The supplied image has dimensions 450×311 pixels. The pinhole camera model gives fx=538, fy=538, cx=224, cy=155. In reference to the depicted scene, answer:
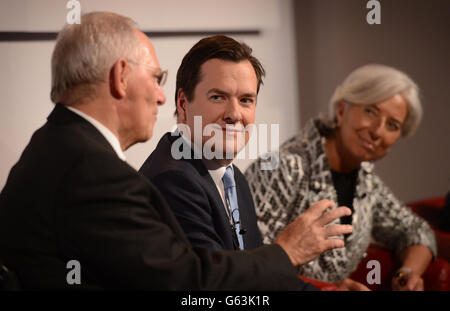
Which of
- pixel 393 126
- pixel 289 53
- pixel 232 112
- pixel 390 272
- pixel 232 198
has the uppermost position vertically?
pixel 289 53

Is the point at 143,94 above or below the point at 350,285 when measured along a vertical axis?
above

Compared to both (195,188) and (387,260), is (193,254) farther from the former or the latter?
(387,260)

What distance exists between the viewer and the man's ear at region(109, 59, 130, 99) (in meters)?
1.00

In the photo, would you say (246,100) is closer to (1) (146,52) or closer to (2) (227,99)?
(2) (227,99)

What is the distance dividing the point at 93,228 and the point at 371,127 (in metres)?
1.41

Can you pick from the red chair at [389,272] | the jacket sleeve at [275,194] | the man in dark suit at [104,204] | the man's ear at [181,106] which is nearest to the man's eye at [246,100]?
the man's ear at [181,106]

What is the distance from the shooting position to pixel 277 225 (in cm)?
191

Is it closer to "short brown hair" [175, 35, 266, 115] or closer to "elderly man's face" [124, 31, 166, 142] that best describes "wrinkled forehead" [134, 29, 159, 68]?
"elderly man's face" [124, 31, 166, 142]

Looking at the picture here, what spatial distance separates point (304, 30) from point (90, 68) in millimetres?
1880

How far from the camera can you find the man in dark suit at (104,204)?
34.6 inches

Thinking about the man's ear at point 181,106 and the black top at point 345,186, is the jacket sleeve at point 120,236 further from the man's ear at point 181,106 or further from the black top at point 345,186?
the black top at point 345,186

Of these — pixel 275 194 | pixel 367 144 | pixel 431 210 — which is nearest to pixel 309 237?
pixel 275 194

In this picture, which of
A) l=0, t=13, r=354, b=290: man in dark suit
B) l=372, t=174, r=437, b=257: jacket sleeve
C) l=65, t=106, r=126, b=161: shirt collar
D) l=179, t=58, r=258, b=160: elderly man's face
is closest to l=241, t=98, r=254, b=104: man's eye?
l=179, t=58, r=258, b=160: elderly man's face

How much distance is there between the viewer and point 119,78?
1.01 m
